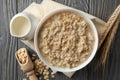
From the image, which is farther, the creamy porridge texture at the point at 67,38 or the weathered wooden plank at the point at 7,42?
the weathered wooden plank at the point at 7,42

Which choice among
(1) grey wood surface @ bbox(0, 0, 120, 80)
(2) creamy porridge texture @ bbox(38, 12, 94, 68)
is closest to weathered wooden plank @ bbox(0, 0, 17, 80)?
(1) grey wood surface @ bbox(0, 0, 120, 80)

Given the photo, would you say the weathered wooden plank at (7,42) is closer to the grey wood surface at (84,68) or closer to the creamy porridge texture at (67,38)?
Answer: the grey wood surface at (84,68)

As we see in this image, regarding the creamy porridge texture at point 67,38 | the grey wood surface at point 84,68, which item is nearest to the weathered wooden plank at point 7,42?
the grey wood surface at point 84,68

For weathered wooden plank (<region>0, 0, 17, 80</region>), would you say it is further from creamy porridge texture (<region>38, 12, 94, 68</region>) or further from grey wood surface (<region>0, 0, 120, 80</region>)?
creamy porridge texture (<region>38, 12, 94, 68</region>)

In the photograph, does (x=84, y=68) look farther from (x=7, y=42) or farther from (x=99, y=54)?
(x=7, y=42)

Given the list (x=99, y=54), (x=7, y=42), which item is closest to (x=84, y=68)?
(x=99, y=54)

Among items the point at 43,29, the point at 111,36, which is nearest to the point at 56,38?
the point at 43,29
